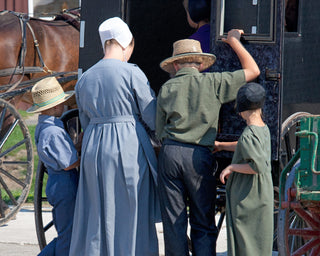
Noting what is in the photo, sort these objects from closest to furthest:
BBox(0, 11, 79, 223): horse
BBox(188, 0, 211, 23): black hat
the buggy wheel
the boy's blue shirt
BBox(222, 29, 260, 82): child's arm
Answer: BBox(222, 29, 260, 82): child's arm < the boy's blue shirt < BBox(188, 0, 211, 23): black hat < the buggy wheel < BBox(0, 11, 79, 223): horse

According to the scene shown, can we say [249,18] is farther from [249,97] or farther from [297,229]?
[297,229]

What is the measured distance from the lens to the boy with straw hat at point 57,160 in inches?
189

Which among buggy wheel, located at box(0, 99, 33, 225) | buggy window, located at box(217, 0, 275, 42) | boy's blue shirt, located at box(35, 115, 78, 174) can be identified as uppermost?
buggy window, located at box(217, 0, 275, 42)

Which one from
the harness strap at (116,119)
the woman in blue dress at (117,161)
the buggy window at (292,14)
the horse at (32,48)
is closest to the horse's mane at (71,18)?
the horse at (32,48)

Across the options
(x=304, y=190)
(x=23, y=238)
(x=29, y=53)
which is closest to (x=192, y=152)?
(x=304, y=190)

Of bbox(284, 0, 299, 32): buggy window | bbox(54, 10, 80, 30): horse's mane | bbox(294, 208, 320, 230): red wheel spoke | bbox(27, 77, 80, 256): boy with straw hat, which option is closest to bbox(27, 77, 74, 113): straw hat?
bbox(27, 77, 80, 256): boy with straw hat

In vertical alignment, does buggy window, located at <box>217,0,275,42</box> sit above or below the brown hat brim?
above

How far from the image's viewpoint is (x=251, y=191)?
4137mm

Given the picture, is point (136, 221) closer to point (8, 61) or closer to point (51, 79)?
point (51, 79)

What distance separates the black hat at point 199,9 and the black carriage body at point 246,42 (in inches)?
16.8

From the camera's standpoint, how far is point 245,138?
411 cm

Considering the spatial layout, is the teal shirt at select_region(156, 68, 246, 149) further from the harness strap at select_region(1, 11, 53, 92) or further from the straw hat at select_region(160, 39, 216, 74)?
the harness strap at select_region(1, 11, 53, 92)

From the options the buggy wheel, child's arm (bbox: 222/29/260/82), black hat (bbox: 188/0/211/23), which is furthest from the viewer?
the buggy wheel

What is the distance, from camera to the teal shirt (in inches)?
170
